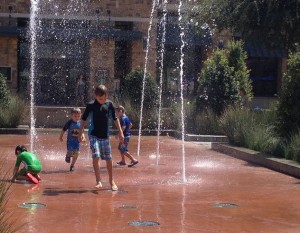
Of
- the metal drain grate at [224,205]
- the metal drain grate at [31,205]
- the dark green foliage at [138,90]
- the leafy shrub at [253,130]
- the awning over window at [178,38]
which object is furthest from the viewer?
the awning over window at [178,38]

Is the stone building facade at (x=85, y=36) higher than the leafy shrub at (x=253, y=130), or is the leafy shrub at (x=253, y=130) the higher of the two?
the stone building facade at (x=85, y=36)

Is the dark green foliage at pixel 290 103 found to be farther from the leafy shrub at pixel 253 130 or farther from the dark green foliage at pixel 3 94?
the dark green foliage at pixel 3 94

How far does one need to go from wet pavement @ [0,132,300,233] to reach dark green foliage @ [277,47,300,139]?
3.66 ft

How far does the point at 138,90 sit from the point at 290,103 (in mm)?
10115

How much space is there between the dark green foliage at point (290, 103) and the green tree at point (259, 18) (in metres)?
5.97

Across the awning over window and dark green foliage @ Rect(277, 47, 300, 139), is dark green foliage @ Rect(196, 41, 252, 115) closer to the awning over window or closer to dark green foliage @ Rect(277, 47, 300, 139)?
dark green foliage @ Rect(277, 47, 300, 139)

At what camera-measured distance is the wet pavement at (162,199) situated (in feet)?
24.3

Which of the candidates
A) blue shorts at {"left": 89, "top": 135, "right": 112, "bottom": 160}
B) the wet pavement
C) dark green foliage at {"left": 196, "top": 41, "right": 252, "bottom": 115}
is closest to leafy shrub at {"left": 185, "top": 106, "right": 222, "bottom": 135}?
dark green foliage at {"left": 196, "top": 41, "right": 252, "bottom": 115}

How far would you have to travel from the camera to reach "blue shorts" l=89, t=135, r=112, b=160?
980 cm

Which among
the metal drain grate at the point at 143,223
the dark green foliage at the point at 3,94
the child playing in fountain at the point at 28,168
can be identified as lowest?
the metal drain grate at the point at 143,223

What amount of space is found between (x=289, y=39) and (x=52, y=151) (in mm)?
9660

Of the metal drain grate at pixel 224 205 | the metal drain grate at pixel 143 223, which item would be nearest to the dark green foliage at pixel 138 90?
the metal drain grate at pixel 224 205

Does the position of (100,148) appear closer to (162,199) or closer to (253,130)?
(162,199)

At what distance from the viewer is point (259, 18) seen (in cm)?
1983
